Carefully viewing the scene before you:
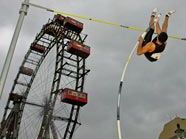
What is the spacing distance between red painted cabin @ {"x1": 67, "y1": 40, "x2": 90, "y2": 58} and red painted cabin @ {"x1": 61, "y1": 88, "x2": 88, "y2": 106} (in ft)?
19.4

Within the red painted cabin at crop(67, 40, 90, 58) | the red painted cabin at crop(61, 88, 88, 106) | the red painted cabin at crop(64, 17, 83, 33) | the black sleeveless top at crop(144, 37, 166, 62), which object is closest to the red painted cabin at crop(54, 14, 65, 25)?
the red painted cabin at crop(64, 17, 83, 33)

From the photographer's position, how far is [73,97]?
43.5 meters

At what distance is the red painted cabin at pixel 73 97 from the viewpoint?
43234 mm

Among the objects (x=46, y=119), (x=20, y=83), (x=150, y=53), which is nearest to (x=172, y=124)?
(x=20, y=83)

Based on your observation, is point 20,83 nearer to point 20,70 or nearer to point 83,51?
point 20,70

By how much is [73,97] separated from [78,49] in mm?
7197

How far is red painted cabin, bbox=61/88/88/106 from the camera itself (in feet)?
142

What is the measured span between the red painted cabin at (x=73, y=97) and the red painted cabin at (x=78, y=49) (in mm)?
5910

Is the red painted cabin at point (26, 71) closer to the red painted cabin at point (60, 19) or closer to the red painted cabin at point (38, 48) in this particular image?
the red painted cabin at point (38, 48)

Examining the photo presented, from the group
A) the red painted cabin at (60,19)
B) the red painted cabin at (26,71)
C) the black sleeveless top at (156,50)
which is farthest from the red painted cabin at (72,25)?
the black sleeveless top at (156,50)

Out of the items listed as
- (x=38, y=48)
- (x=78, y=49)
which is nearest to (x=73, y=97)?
(x=78, y=49)

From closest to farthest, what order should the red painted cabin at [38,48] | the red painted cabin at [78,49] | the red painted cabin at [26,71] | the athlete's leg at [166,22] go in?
the athlete's leg at [166,22]
the red painted cabin at [78,49]
the red painted cabin at [38,48]
the red painted cabin at [26,71]

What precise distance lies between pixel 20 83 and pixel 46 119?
1436 cm

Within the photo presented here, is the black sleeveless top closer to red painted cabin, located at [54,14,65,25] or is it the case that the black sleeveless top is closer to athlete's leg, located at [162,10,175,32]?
athlete's leg, located at [162,10,175,32]
